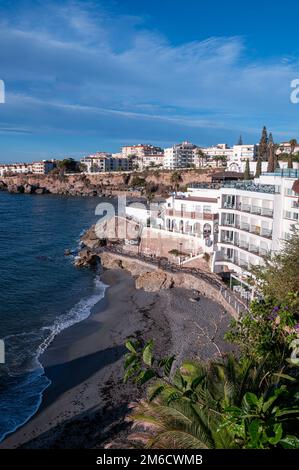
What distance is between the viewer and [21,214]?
91.5m

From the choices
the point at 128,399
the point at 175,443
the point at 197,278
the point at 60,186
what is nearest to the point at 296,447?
the point at 175,443

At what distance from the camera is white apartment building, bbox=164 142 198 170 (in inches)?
7229

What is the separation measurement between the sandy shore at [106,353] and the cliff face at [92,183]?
10227 cm

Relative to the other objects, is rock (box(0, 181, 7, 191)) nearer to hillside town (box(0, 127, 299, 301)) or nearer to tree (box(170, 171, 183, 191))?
tree (box(170, 171, 183, 191))

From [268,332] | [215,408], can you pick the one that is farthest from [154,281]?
[215,408]

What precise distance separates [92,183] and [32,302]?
13294cm

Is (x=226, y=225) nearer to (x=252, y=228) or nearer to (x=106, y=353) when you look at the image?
(x=252, y=228)

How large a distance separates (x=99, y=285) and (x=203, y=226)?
1172 cm

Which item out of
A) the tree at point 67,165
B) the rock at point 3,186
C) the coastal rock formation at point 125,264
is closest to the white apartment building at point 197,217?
the coastal rock formation at point 125,264

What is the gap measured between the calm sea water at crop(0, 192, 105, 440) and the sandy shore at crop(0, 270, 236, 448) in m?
0.86

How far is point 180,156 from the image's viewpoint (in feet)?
609

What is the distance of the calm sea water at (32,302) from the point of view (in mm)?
19652

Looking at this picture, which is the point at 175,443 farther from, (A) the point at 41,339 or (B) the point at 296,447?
(A) the point at 41,339

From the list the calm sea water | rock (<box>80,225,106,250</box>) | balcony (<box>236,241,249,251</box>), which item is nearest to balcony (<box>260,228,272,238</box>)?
balcony (<box>236,241,249,251</box>)
